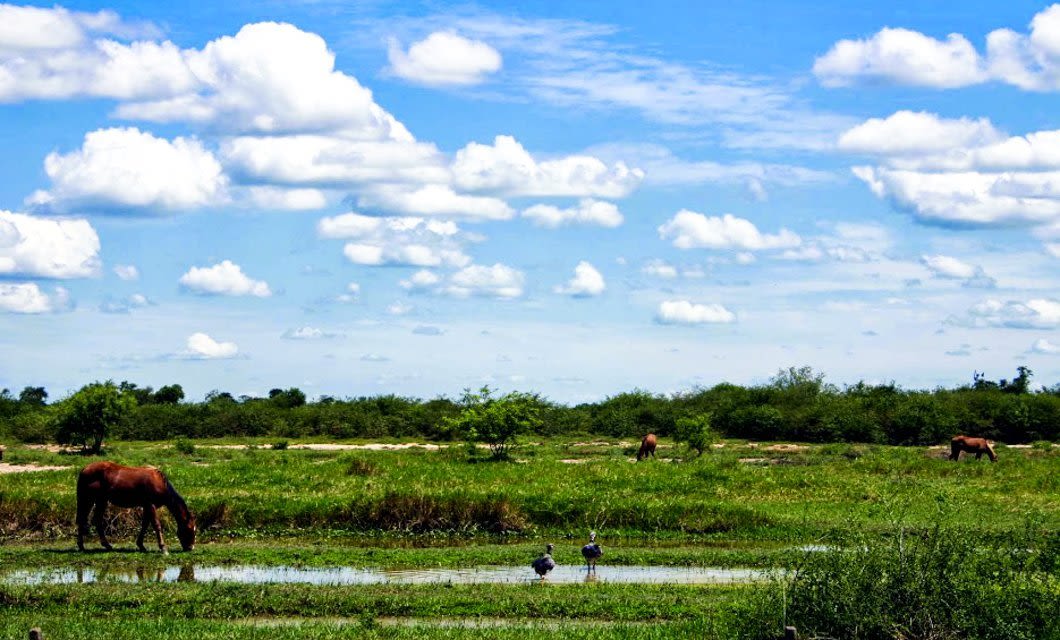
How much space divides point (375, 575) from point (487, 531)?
273 inches

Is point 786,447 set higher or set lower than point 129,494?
higher

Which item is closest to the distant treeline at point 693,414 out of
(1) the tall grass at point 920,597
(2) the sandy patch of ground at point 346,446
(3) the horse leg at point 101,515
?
(2) the sandy patch of ground at point 346,446

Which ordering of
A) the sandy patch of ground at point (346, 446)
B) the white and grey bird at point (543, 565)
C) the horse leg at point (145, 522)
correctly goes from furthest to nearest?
the sandy patch of ground at point (346, 446)
the horse leg at point (145, 522)
the white and grey bird at point (543, 565)

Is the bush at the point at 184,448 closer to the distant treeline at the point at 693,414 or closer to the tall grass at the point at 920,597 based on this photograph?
the distant treeline at the point at 693,414

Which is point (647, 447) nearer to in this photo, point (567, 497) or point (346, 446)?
point (567, 497)

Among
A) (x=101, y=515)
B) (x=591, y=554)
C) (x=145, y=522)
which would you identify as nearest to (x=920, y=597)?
(x=591, y=554)

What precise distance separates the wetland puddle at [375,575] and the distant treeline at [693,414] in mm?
37912

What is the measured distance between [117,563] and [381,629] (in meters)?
9.02

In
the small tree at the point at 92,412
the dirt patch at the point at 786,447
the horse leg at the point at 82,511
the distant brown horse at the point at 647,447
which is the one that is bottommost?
the horse leg at the point at 82,511

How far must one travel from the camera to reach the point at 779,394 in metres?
78.5

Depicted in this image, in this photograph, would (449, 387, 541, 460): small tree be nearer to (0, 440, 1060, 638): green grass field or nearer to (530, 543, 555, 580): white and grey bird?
(0, 440, 1060, 638): green grass field

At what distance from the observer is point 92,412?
53.9 m

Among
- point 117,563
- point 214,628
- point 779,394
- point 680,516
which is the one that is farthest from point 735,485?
point 779,394

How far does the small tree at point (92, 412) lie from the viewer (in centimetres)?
5350
